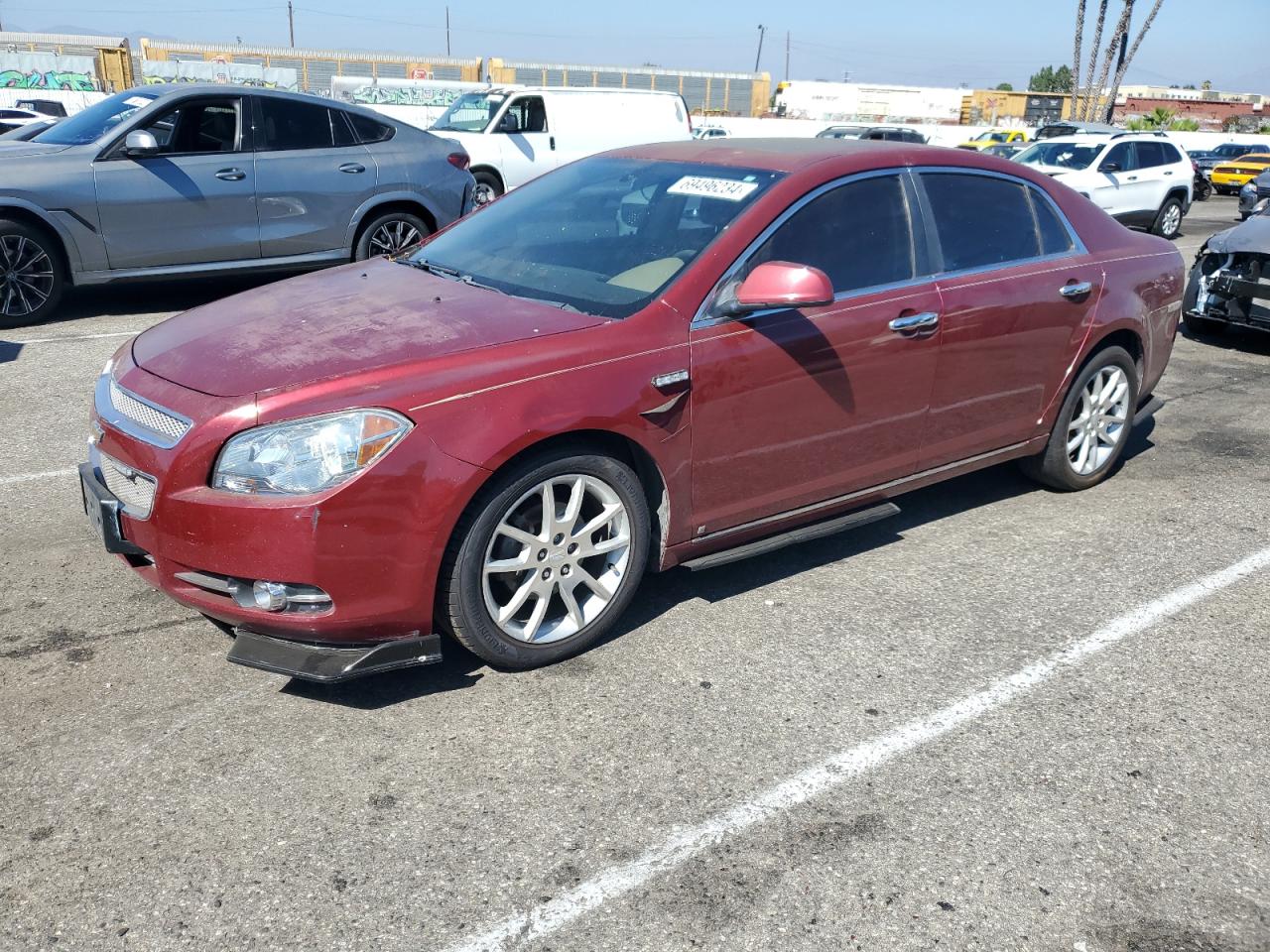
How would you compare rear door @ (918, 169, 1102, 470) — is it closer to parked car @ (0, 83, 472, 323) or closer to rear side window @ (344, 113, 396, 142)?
parked car @ (0, 83, 472, 323)

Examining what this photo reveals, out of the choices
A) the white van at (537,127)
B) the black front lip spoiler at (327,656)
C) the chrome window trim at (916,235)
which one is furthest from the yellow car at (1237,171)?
the black front lip spoiler at (327,656)

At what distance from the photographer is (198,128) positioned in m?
8.77

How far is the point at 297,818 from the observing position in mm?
2898

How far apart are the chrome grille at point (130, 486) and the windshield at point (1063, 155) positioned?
16344 millimetres

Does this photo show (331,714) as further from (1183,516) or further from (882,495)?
(1183,516)

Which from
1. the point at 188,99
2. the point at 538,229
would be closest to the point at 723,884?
the point at 538,229

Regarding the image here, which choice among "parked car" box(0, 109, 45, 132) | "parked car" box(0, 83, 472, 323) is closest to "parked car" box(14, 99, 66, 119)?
"parked car" box(0, 109, 45, 132)

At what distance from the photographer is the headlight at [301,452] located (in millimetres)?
3156

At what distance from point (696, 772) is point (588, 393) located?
3.88ft

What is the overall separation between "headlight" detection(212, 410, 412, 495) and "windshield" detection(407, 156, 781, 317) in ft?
3.20

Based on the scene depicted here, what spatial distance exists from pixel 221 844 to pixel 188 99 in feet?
24.4

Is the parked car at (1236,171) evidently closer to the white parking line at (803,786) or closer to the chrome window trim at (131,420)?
the white parking line at (803,786)

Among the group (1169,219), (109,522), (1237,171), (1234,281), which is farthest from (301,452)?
(1237,171)

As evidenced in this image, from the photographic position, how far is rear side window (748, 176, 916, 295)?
4094mm
